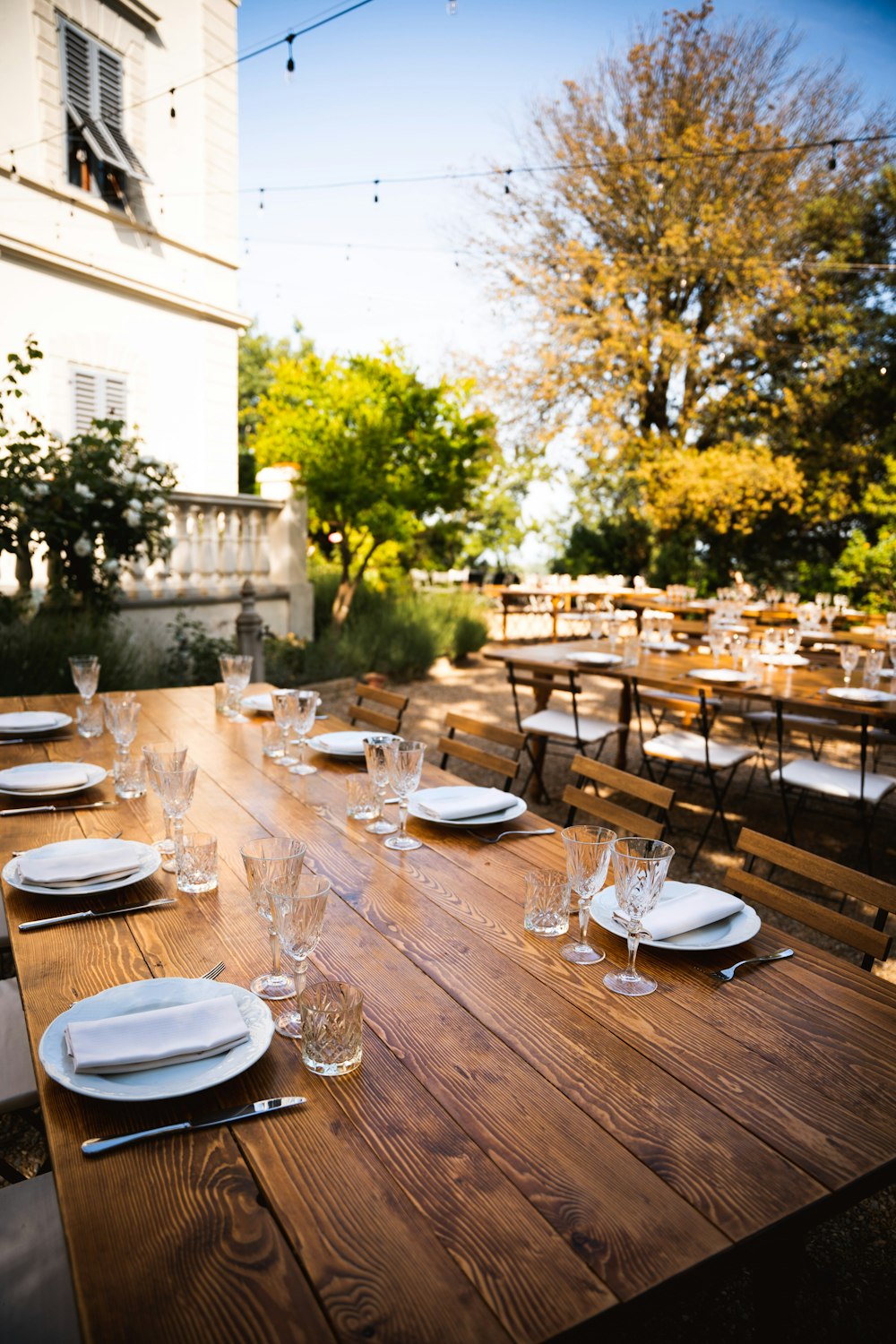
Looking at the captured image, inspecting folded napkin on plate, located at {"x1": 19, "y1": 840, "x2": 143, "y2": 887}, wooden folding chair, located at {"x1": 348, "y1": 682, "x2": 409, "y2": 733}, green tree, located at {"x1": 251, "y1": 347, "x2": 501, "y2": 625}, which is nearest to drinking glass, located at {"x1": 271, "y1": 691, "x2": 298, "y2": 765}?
wooden folding chair, located at {"x1": 348, "y1": 682, "x2": 409, "y2": 733}

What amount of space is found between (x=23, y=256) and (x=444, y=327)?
953 cm

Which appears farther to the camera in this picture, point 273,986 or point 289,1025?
point 273,986

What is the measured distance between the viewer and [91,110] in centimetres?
877

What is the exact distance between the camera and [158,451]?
9.91 metres

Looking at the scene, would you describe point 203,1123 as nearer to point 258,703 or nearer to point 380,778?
point 380,778

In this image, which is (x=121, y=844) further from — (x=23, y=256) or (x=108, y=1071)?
(x=23, y=256)

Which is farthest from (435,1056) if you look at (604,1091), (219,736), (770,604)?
(770,604)

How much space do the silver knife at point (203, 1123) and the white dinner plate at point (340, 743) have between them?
1.73 m

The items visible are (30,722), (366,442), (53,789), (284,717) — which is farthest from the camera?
(366,442)

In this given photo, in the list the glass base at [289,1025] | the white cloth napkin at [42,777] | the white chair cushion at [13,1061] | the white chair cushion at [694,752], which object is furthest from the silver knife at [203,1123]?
the white chair cushion at [694,752]

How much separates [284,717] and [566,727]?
2.42 m

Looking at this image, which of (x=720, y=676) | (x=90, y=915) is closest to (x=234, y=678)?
(x=90, y=915)

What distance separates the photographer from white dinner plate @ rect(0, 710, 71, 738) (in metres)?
2.98

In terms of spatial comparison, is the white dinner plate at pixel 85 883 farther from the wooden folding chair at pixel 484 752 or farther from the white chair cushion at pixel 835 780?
the white chair cushion at pixel 835 780
